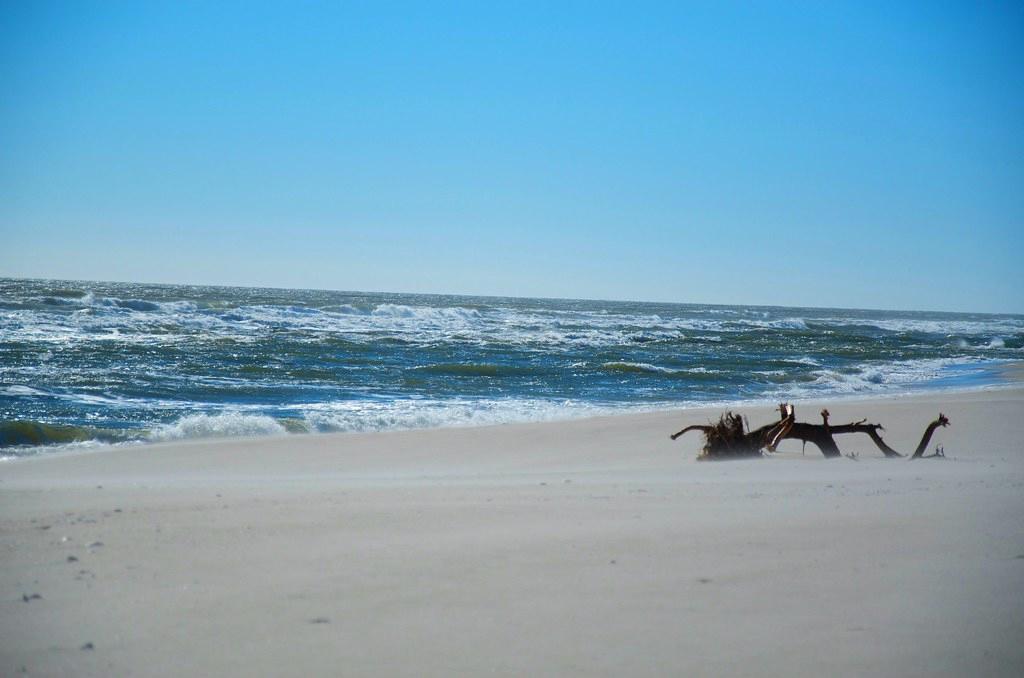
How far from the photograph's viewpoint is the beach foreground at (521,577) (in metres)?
2.50

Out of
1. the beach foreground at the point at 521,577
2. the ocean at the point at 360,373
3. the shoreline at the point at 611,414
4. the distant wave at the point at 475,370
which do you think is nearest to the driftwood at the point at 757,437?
the beach foreground at the point at 521,577

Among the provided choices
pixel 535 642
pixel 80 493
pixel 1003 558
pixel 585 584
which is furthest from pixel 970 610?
pixel 80 493

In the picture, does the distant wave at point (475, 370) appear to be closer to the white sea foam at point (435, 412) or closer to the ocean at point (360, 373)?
the ocean at point (360, 373)

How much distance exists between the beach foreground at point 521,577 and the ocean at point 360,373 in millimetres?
5233

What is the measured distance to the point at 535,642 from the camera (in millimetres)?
2584

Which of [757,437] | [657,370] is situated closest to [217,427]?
[757,437]

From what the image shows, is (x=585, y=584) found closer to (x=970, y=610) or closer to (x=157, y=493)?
(x=970, y=610)

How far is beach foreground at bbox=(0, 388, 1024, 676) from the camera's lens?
98.3 inches

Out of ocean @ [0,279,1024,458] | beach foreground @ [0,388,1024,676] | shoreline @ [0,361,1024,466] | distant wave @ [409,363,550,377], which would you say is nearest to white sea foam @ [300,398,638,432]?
ocean @ [0,279,1024,458]

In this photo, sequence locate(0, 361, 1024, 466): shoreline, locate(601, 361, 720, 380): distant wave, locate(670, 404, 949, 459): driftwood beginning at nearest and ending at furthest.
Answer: locate(670, 404, 949, 459): driftwood → locate(0, 361, 1024, 466): shoreline → locate(601, 361, 720, 380): distant wave

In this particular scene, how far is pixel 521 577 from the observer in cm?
318

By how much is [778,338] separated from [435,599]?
36.2 m

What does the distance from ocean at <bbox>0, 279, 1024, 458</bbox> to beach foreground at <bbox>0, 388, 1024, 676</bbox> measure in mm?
5233

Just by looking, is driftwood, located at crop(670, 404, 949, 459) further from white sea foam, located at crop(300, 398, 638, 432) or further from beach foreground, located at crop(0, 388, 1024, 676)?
white sea foam, located at crop(300, 398, 638, 432)
